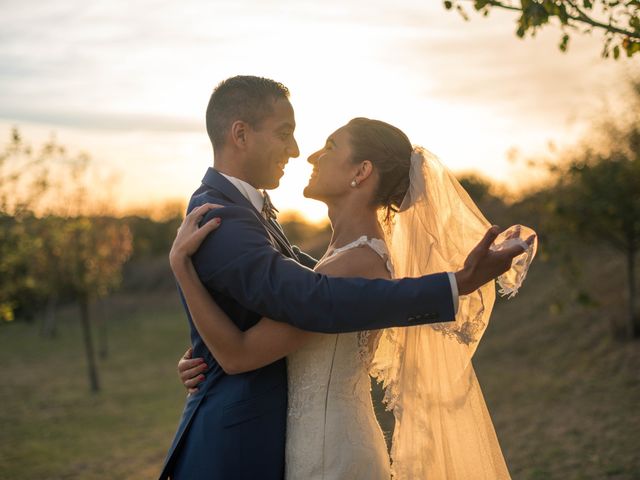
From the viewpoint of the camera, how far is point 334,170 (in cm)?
316

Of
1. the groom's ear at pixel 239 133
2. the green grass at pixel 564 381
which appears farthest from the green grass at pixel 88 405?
the groom's ear at pixel 239 133

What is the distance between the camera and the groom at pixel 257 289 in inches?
97.7

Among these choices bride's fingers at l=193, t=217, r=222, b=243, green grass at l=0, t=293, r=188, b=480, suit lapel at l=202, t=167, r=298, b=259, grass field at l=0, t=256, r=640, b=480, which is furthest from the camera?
green grass at l=0, t=293, r=188, b=480

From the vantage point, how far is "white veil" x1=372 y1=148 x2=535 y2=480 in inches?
123

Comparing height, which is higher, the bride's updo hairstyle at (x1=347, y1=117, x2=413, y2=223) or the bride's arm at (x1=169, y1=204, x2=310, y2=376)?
the bride's updo hairstyle at (x1=347, y1=117, x2=413, y2=223)

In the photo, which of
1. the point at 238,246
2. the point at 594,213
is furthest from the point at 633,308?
the point at 238,246

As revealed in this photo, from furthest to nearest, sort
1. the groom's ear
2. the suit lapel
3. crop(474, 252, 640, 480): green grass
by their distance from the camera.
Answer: crop(474, 252, 640, 480): green grass, the groom's ear, the suit lapel

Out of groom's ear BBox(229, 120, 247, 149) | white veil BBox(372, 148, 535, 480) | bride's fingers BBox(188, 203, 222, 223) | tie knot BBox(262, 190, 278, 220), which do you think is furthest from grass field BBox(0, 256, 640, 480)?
bride's fingers BBox(188, 203, 222, 223)

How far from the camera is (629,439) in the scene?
900 centimetres

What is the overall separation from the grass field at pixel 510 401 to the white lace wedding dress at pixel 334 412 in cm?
561

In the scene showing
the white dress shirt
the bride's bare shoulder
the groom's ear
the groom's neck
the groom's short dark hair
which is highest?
the groom's short dark hair

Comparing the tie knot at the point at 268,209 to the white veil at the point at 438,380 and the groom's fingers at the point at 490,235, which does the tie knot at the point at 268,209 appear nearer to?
the white veil at the point at 438,380

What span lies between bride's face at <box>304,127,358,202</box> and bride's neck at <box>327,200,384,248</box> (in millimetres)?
71

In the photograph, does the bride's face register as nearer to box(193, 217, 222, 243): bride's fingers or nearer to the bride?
the bride
